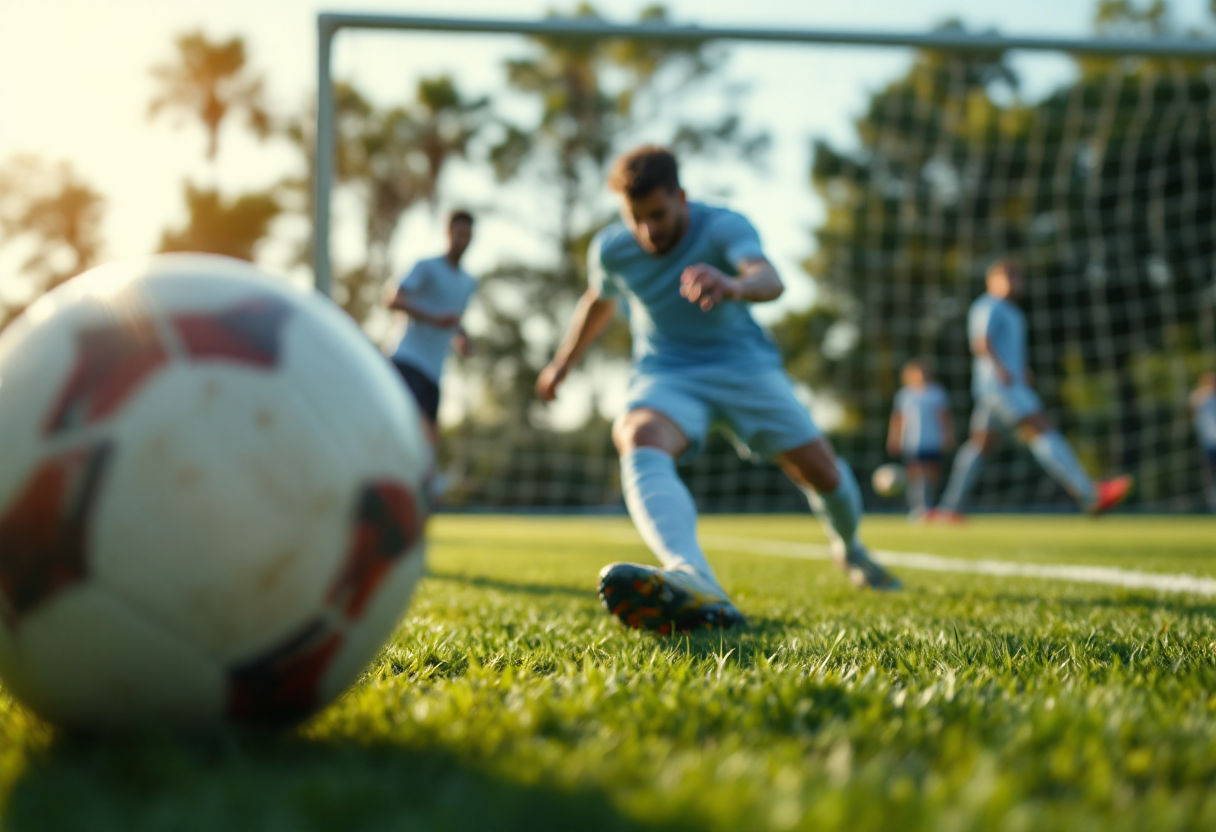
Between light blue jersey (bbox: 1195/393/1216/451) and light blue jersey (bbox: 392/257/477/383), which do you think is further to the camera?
light blue jersey (bbox: 1195/393/1216/451)

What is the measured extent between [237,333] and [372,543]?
0.37 metres

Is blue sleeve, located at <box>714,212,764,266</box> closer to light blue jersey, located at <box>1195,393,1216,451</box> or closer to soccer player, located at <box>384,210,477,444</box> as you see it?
soccer player, located at <box>384,210,477,444</box>

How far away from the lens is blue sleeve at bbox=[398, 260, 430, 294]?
261 inches

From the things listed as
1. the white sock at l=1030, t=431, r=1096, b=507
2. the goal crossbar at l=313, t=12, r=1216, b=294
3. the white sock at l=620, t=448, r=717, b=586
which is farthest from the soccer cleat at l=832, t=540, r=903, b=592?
the white sock at l=1030, t=431, r=1096, b=507

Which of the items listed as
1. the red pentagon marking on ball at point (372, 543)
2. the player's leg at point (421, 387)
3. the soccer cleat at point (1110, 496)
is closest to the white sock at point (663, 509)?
the red pentagon marking on ball at point (372, 543)

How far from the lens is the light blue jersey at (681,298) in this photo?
3518mm

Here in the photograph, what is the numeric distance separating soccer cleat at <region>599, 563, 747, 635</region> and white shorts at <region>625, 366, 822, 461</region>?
0.87 m

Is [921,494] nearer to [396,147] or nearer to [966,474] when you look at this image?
[966,474]

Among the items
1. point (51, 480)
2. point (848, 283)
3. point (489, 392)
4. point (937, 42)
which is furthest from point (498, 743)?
point (489, 392)

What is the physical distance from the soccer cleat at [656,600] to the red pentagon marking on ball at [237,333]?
1315 mm

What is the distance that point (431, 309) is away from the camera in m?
6.75

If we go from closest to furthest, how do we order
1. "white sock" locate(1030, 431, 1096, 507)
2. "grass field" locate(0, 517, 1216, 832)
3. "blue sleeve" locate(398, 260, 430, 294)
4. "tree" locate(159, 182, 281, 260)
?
1. "grass field" locate(0, 517, 1216, 832)
2. "blue sleeve" locate(398, 260, 430, 294)
3. "white sock" locate(1030, 431, 1096, 507)
4. "tree" locate(159, 182, 281, 260)

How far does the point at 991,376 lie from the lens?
32.0ft

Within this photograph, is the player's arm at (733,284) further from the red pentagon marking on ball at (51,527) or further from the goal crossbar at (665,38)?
the goal crossbar at (665,38)
